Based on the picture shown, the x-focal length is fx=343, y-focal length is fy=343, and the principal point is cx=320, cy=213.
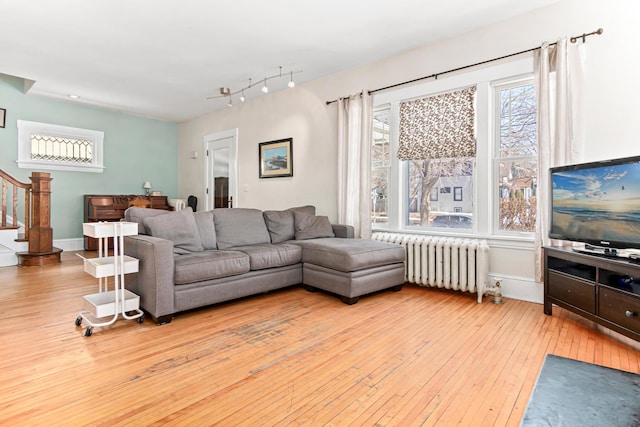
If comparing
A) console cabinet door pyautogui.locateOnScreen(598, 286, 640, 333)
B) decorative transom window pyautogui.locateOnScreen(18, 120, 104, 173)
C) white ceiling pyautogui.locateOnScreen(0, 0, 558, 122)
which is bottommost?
console cabinet door pyautogui.locateOnScreen(598, 286, 640, 333)

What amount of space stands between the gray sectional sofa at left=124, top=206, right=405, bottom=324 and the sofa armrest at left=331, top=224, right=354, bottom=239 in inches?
1.7

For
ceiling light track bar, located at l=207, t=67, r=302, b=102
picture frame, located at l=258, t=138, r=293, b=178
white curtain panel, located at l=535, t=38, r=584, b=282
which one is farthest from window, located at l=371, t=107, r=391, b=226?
white curtain panel, located at l=535, t=38, r=584, b=282

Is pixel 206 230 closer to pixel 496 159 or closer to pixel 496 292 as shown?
pixel 496 292

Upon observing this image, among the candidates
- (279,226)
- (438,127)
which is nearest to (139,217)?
(279,226)

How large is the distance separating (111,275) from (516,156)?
373cm

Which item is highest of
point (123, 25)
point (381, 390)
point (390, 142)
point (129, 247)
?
point (123, 25)

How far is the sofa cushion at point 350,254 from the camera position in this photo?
3195 millimetres

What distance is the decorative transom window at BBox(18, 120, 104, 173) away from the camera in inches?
228

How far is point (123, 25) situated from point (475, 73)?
361 cm

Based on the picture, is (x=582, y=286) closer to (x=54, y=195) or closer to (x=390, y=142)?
(x=390, y=142)

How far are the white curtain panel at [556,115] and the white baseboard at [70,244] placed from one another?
735 centimetres

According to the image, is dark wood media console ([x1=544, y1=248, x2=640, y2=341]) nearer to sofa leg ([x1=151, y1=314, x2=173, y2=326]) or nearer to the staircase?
sofa leg ([x1=151, y1=314, x2=173, y2=326])

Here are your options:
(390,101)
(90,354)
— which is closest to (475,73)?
(390,101)

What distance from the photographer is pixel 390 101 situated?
4.21m
